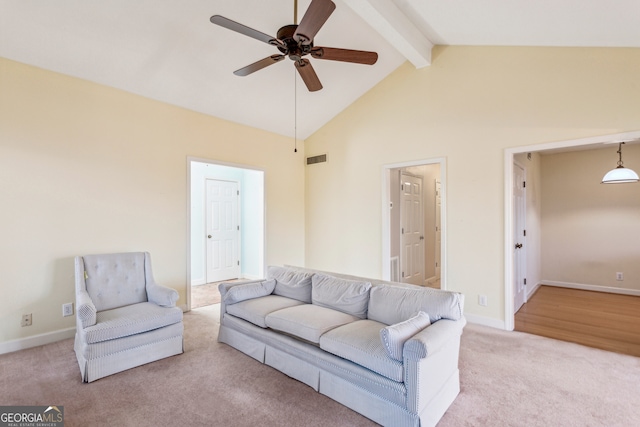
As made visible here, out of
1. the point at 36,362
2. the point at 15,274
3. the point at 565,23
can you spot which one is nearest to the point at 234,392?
the point at 36,362

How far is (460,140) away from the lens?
3.81 m

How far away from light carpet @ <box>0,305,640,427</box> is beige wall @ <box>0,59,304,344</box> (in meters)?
0.73

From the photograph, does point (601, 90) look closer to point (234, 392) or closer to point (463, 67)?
point (463, 67)

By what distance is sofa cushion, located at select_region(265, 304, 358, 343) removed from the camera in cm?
229

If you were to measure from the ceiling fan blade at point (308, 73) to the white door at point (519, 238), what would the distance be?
2863mm

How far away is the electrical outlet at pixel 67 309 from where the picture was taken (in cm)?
318

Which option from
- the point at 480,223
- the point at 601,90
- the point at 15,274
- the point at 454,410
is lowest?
the point at 454,410

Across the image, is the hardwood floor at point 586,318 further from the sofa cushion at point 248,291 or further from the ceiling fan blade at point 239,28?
the ceiling fan blade at point 239,28

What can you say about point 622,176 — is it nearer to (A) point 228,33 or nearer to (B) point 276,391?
(B) point 276,391

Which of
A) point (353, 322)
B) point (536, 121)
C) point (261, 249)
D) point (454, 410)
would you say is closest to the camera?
point (454, 410)

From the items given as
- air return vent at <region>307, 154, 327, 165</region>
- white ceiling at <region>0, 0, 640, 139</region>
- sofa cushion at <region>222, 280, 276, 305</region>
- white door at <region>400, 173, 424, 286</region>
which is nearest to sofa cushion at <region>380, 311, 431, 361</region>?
sofa cushion at <region>222, 280, 276, 305</region>

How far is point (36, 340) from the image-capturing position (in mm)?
3006

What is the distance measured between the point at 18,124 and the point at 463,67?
15.8ft

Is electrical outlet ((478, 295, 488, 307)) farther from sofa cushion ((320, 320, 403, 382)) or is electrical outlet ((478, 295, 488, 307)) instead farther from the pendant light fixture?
the pendant light fixture
